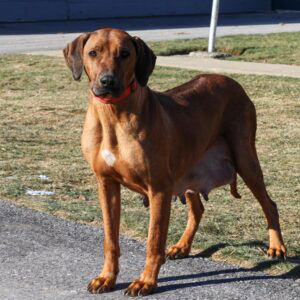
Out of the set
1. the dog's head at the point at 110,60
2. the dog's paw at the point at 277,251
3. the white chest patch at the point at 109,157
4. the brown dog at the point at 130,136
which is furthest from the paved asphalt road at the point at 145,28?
the white chest patch at the point at 109,157

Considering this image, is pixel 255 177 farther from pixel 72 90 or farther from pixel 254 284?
pixel 72 90

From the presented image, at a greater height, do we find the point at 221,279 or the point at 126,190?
the point at 221,279

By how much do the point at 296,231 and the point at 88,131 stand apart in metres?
2.00

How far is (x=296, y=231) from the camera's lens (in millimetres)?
6801

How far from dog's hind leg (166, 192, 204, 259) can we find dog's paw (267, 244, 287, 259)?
1.73 ft

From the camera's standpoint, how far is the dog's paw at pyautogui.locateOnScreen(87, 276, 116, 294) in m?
5.50

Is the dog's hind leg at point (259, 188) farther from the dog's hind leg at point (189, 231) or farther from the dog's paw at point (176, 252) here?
the dog's paw at point (176, 252)

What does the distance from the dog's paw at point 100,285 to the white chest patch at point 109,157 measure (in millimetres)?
678

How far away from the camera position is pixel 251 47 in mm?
18312

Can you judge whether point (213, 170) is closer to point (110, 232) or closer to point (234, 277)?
point (234, 277)

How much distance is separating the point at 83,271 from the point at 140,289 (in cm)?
59

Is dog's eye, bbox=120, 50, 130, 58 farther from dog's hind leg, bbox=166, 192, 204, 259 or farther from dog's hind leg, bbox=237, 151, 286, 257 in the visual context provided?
dog's hind leg, bbox=166, 192, 204, 259

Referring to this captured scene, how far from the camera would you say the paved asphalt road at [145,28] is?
21.0 m

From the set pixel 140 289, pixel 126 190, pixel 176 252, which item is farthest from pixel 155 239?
pixel 126 190
